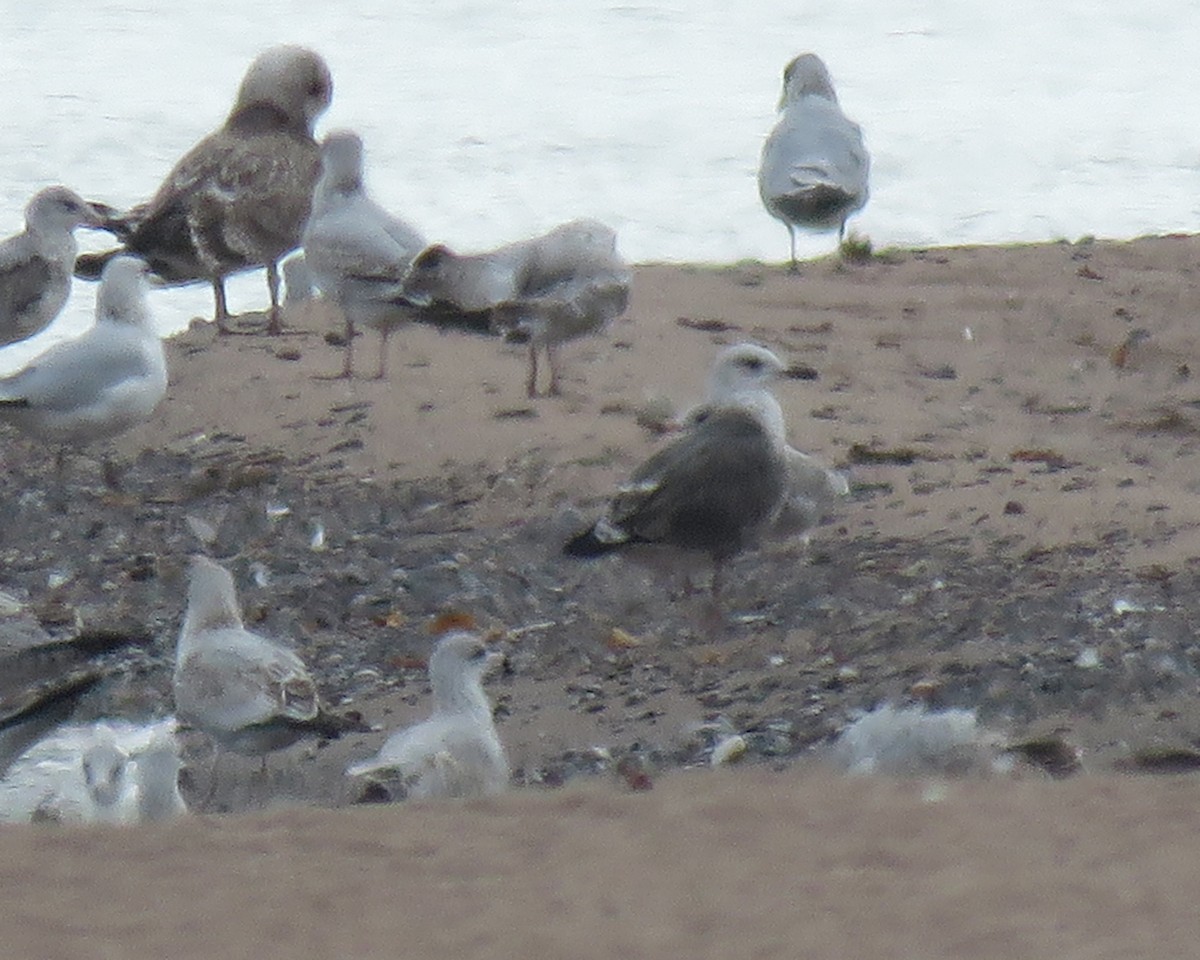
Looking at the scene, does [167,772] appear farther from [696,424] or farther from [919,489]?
[919,489]

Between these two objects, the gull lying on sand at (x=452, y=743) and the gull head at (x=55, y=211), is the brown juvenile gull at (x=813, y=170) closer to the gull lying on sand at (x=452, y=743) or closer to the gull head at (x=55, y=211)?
the gull head at (x=55, y=211)

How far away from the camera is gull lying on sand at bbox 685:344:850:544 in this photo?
7.45m

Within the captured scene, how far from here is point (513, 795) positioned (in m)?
4.58

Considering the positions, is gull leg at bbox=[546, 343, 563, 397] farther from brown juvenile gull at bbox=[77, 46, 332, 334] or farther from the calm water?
the calm water

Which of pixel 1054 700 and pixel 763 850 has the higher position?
pixel 763 850

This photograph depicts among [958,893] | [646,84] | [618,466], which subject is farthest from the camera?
[646,84]

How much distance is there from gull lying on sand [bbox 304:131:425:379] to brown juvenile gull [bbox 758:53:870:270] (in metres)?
2.37

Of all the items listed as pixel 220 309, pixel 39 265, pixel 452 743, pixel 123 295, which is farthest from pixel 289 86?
pixel 452 743

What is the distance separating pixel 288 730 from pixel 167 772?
1.74ft

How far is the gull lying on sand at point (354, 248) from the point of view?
363 inches

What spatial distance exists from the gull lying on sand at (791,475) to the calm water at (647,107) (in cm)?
843

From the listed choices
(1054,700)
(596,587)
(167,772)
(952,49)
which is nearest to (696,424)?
(596,587)

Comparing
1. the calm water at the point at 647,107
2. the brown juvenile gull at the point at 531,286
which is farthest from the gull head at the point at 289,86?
the calm water at the point at 647,107

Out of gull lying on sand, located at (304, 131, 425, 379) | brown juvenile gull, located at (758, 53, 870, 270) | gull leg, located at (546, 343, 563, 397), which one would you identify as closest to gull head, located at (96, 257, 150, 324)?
gull lying on sand, located at (304, 131, 425, 379)
